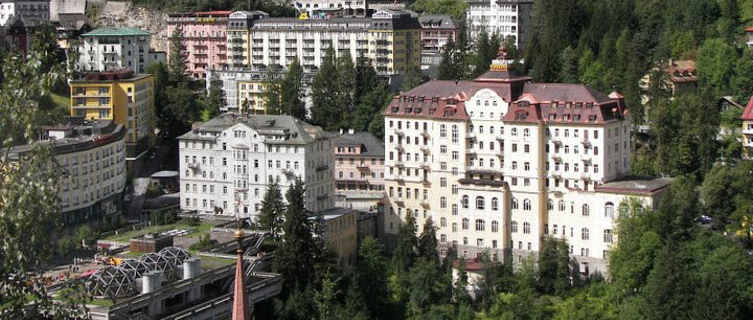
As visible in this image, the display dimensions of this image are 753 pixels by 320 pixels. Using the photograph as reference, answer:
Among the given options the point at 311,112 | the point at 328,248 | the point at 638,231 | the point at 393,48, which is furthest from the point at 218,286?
the point at 393,48

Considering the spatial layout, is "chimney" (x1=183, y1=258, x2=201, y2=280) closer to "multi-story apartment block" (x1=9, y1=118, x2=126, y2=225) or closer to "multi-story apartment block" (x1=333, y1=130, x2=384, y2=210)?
"multi-story apartment block" (x1=9, y1=118, x2=126, y2=225)

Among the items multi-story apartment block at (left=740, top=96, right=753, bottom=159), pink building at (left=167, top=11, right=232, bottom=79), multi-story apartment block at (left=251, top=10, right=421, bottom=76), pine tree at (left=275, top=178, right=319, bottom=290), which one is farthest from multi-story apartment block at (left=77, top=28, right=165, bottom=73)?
multi-story apartment block at (left=740, top=96, right=753, bottom=159)

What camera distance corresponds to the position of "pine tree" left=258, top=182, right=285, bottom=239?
83.4m

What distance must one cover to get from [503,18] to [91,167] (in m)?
63.4

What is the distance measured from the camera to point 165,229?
87.9 metres

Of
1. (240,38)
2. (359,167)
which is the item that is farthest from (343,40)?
(359,167)

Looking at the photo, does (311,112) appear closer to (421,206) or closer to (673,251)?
(421,206)

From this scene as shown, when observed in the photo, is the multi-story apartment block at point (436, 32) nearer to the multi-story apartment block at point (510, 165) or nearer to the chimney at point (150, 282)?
the multi-story apartment block at point (510, 165)

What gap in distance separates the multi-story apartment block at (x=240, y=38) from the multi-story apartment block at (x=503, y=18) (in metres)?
27.6

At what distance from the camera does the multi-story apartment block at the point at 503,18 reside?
14025cm

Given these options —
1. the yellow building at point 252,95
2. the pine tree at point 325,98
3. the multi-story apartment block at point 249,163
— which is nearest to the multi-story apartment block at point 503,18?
the pine tree at point 325,98

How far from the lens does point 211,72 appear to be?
13088cm

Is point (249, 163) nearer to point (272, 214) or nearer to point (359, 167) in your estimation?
point (272, 214)

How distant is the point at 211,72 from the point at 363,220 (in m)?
44.3
